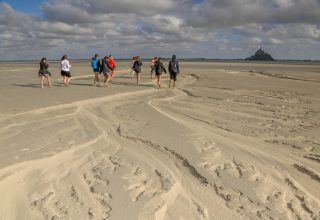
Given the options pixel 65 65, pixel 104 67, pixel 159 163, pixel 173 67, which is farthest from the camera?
pixel 104 67

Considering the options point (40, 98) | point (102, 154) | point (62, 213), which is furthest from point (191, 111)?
point (62, 213)

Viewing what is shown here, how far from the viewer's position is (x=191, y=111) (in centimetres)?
1215

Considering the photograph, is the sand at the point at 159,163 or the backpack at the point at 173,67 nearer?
the sand at the point at 159,163

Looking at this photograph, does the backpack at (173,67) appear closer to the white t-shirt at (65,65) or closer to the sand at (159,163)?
the white t-shirt at (65,65)

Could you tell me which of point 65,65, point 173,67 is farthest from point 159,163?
point 65,65

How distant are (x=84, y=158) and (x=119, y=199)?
1979mm

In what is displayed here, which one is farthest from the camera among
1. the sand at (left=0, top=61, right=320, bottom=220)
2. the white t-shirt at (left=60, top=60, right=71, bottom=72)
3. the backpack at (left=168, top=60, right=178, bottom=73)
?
the white t-shirt at (left=60, top=60, right=71, bottom=72)

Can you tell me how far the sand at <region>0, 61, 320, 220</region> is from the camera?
4840mm

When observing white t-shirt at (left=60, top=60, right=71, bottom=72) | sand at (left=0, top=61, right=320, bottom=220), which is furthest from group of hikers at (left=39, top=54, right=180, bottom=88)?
sand at (left=0, top=61, right=320, bottom=220)

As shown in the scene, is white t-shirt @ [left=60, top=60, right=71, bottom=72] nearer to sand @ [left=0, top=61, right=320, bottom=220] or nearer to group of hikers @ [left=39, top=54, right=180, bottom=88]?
group of hikers @ [left=39, top=54, right=180, bottom=88]

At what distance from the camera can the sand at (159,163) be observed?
4840 millimetres

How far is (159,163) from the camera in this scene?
6.58 metres

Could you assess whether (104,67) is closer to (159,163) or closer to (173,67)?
(173,67)

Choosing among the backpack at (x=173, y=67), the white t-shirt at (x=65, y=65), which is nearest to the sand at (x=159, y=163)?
the backpack at (x=173, y=67)
